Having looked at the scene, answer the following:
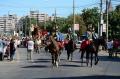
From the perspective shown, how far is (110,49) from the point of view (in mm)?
49594

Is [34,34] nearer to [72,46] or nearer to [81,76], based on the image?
[72,46]

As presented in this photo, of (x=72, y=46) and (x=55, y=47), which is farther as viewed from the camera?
(x=72, y=46)

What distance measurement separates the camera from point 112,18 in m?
107

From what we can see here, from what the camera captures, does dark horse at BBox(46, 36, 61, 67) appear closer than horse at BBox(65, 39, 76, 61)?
Yes

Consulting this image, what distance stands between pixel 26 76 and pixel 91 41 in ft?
28.8

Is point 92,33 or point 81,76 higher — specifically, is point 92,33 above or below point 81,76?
above

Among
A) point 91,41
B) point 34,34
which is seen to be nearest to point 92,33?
point 91,41

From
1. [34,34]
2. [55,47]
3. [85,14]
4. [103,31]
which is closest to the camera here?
[55,47]

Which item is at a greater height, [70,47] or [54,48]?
[54,48]

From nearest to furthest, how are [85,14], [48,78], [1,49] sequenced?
[48,78] → [1,49] → [85,14]

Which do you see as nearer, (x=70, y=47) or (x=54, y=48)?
(x=54, y=48)

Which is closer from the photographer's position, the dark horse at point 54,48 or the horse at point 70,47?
the dark horse at point 54,48

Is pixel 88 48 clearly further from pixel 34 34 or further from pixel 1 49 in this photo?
pixel 34 34

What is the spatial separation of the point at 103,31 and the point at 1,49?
3397 centimetres
